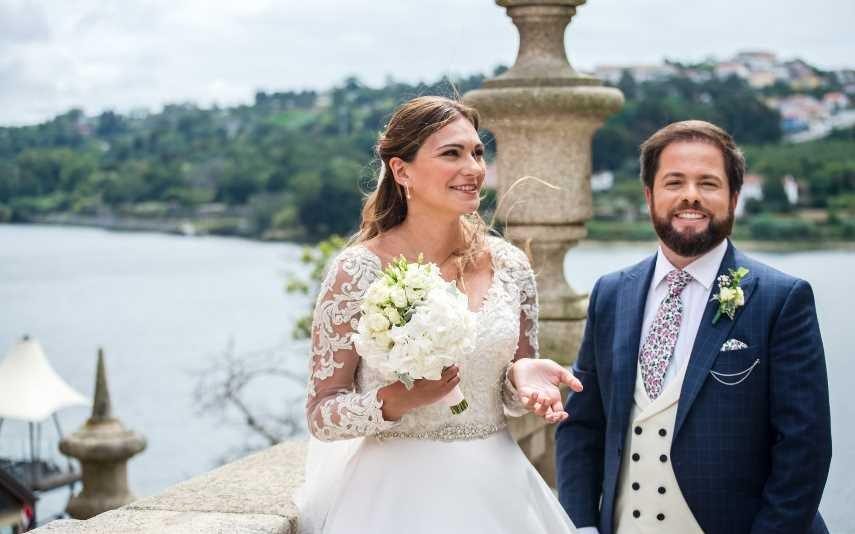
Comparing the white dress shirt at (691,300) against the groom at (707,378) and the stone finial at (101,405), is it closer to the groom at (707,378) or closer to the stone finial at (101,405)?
the groom at (707,378)

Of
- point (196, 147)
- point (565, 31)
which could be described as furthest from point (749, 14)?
point (196, 147)

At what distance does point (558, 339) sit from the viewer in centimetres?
530

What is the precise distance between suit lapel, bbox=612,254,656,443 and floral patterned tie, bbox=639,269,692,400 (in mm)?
31

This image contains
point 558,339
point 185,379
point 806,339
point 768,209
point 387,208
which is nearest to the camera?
point 806,339

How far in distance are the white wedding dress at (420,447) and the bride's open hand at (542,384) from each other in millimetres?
116

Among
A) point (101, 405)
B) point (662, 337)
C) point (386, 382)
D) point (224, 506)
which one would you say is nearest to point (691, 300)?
point (662, 337)

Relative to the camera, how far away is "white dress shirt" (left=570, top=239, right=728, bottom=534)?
292 cm

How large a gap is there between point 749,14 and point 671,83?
16.3ft

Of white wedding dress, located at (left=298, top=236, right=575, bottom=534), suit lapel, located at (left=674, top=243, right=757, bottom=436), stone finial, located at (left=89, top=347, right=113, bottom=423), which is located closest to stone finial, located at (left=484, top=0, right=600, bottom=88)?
white wedding dress, located at (left=298, top=236, right=575, bottom=534)

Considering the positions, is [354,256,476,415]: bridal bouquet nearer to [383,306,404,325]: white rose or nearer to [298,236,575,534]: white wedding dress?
[383,306,404,325]: white rose

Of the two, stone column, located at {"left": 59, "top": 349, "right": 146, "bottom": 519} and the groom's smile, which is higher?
the groom's smile

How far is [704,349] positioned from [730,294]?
15 cm

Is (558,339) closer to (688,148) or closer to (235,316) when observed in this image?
(688,148)

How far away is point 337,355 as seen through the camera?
3.02m
